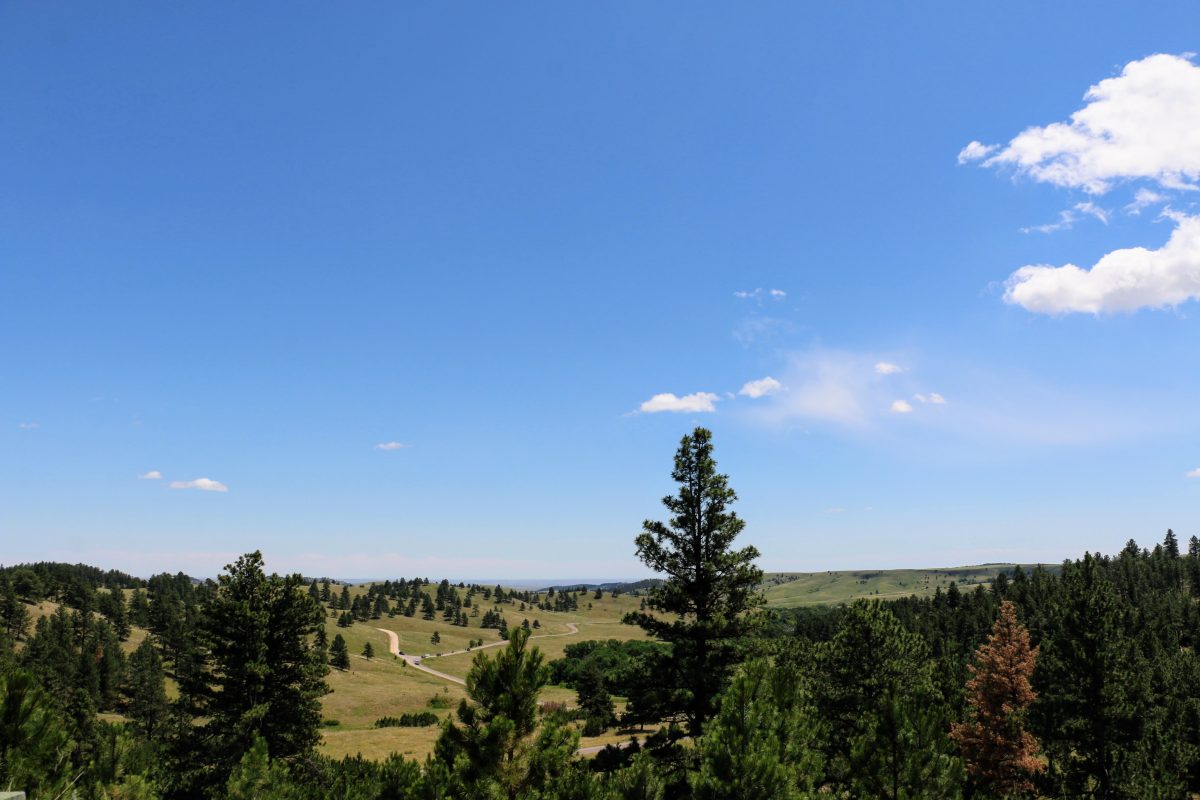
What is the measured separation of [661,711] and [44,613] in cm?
15260

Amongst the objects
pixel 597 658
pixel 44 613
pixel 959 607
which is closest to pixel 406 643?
pixel 597 658

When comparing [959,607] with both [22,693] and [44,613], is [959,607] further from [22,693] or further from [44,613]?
[44,613]

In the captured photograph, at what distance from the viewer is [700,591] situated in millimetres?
23328

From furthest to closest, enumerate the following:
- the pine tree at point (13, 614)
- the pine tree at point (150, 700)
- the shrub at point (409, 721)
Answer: the pine tree at point (13, 614) → the shrub at point (409, 721) → the pine tree at point (150, 700)

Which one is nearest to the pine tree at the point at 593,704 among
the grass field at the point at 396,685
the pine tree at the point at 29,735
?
the grass field at the point at 396,685

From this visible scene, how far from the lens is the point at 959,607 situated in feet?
398

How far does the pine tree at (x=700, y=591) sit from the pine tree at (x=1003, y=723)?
22.1 m

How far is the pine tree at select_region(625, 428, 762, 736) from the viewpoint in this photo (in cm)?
2238

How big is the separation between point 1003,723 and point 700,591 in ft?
87.4

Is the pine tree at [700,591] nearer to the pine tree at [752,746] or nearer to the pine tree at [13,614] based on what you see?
the pine tree at [752,746]

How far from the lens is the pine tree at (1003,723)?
34.4 m

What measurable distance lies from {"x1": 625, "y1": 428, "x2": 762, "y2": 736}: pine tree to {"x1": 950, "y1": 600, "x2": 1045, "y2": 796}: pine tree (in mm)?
22087

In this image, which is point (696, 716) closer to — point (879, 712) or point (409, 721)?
point (879, 712)

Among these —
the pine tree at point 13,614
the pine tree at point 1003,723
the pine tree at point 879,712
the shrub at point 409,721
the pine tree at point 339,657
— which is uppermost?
the pine tree at point 879,712
